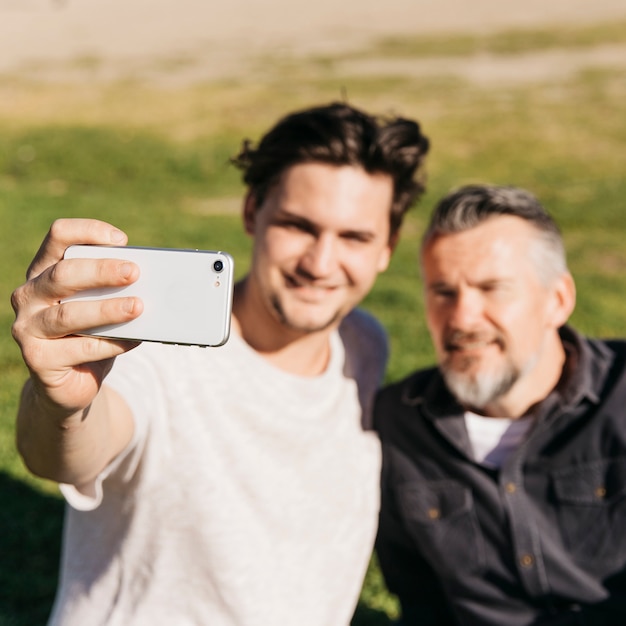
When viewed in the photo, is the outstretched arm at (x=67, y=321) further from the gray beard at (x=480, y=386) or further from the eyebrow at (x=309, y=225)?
the gray beard at (x=480, y=386)

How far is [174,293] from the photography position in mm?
2203

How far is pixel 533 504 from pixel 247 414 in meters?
1.22

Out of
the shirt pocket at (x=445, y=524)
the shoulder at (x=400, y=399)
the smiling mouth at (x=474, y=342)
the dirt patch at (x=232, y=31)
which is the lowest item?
the shirt pocket at (x=445, y=524)

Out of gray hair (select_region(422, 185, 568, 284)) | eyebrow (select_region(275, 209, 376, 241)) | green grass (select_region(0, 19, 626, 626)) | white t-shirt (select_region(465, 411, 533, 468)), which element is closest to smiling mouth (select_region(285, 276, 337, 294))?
eyebrow (select_region(275, 209, 376, 241))

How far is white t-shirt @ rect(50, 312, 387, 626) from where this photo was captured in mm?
2963

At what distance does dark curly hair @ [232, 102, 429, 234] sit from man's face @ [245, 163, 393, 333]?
6 cm

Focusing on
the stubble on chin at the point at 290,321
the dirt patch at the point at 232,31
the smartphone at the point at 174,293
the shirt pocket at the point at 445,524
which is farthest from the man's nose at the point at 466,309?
the dirt patch at the point at 232,31

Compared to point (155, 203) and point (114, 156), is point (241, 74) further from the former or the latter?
point (155, 203)

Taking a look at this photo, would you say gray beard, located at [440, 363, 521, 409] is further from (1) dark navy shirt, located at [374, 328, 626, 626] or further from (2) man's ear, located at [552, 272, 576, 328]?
(2) man's ear, located at [552, 272, 576, 328]

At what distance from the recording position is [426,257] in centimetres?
384

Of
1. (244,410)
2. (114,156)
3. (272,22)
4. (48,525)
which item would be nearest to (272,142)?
(244,410)

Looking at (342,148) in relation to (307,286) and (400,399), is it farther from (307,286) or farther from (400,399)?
(400,399)

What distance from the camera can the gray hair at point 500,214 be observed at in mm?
3746

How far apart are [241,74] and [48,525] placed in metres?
26.7
